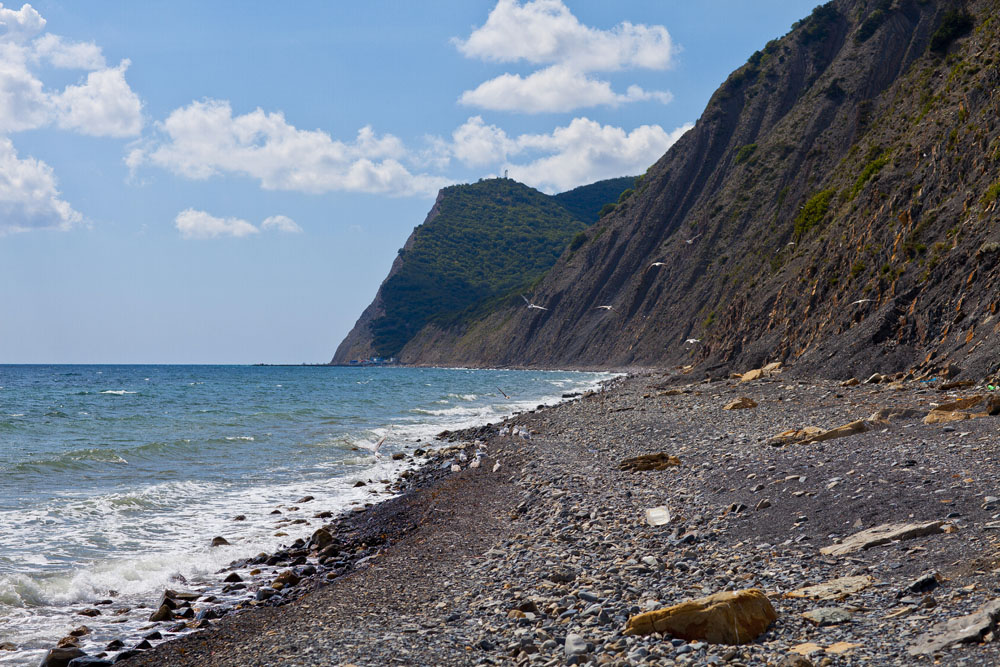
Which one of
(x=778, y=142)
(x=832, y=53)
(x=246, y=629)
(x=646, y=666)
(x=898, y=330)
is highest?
(x=832, y=53)

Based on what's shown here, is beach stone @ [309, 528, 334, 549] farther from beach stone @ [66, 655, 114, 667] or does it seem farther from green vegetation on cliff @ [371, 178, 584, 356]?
green vegetation on cliff @ [371, 178, 584, 356]

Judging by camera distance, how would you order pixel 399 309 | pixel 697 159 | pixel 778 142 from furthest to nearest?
pixel 399 309, pixel 697 159, pixel 778 142

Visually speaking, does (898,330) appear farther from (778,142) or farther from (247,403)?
(778,142)

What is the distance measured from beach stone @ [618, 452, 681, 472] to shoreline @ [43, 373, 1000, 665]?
294mm

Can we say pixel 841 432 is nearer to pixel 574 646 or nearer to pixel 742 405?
pixel 574 646

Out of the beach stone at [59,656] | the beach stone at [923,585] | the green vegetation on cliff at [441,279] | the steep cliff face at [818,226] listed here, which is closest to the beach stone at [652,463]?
the beach stone at [923,585]

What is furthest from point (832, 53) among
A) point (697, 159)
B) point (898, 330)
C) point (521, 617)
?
point (521, 617)

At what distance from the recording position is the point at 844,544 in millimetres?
7324

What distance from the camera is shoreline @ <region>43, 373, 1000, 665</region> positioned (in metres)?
5.67

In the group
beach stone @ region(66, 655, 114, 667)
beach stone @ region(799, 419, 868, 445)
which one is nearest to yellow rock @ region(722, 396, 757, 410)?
beach stone @ region(799, 419, 868, 445)

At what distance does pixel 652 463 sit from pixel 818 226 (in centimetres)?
3325

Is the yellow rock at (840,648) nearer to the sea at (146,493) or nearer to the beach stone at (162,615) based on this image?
the sea at (146,493)

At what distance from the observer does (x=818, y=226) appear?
4197 cm

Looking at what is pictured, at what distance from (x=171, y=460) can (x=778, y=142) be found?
69.0 metres
